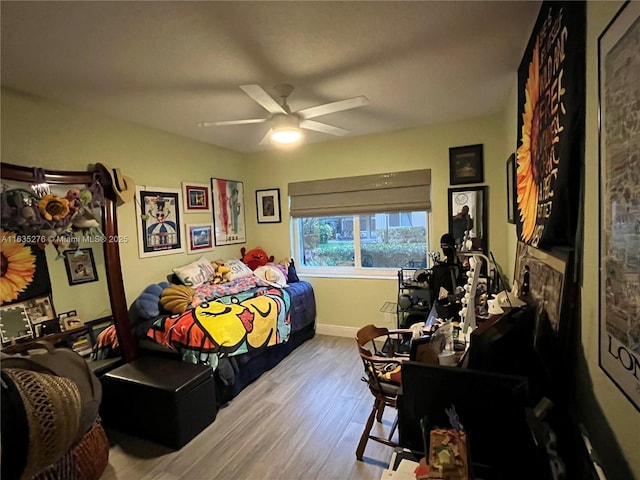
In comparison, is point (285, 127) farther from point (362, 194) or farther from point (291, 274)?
point (291, 274)

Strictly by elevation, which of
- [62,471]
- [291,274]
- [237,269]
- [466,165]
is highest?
[466,165]

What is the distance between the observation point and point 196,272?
3369 millimetres

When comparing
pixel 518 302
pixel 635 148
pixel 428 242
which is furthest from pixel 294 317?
pixel 635 148

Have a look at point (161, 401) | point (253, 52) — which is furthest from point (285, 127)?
point (161, 401)

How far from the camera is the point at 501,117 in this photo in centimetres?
309

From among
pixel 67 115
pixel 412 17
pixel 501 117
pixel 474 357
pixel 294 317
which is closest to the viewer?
pixel 474 357

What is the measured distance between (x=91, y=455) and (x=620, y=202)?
263cm

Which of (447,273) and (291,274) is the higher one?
(447,273)

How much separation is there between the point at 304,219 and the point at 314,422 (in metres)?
2.52

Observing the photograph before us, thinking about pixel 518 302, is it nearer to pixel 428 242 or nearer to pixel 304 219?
pixel 428 242

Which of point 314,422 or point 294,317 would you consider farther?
point 294,317

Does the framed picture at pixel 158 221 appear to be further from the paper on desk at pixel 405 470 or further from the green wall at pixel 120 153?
the paper on desk at pixel 405 470

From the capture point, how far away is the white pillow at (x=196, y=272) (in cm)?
326

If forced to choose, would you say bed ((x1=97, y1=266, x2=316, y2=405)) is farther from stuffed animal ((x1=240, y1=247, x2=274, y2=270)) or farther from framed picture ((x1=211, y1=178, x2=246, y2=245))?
framed picture ((x1=211, y1=178, x2=246, y2=245))
